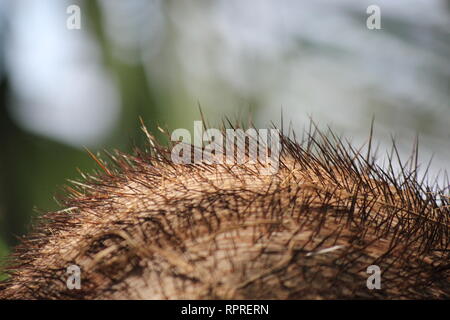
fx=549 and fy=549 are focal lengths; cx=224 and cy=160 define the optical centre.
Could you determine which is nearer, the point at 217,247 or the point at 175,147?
the point at 217,247

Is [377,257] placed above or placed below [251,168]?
below

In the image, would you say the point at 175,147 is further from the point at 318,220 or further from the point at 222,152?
the point at 318,220

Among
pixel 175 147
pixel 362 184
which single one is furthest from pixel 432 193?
pixel 175 147
